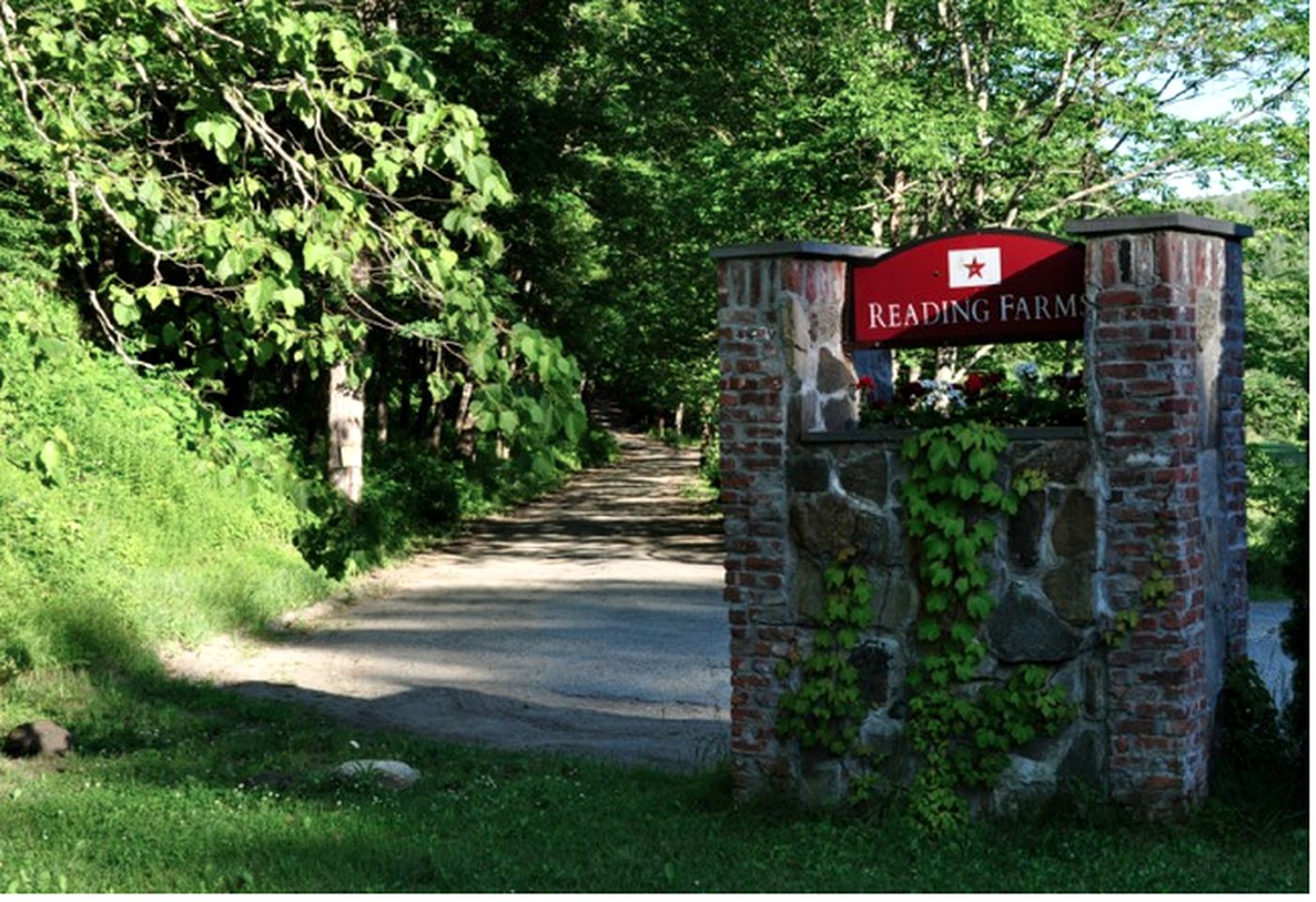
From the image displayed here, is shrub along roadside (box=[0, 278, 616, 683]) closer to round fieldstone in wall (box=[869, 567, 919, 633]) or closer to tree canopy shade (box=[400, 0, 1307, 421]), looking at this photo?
round fieldstone in wall (box=[869, 567, 919, 633])

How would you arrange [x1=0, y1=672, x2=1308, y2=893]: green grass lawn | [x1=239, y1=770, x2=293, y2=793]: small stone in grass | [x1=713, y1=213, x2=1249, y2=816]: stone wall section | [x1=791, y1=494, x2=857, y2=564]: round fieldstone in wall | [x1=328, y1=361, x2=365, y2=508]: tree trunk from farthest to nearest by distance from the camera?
[x1=328, y1=361, x2=365, y2=508]: tree trunk < [x1=239, y1=770, x2=293, y2=793]: small stone in grass < [x1=791, y1=494, x2=857, y2=564]: round fieldstone in wall < [x1=713, y1=213, x2=1249, y2=816]: stone wall section < [x1=0, y1=672, x2=1308, y2=893]: green grass lawn

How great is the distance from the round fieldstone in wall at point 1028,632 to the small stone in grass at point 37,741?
19.7 ft

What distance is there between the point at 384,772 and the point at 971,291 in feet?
14.1


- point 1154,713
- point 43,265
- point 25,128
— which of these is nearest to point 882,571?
point 1154,713

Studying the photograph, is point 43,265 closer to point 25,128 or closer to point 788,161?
point 25,128

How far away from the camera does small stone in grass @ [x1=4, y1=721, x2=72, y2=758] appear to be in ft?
34.5

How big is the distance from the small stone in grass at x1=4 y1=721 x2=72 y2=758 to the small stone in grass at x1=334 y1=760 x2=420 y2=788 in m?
2.10

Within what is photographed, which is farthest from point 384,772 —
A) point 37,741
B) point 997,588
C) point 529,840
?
point 997,588

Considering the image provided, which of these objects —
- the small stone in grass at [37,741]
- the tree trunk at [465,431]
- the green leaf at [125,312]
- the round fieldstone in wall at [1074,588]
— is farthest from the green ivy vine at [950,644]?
the tree trunk at [465,431]

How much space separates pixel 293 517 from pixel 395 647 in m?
6.16

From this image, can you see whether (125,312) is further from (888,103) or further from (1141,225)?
(888,103)

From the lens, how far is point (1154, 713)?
7.79 m

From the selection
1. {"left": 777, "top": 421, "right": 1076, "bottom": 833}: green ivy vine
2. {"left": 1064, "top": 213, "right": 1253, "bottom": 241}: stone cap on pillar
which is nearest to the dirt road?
{"left": 777, "top": 421, "right": 1076, "bottom": 833}: green ivy vine

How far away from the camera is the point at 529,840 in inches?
317
